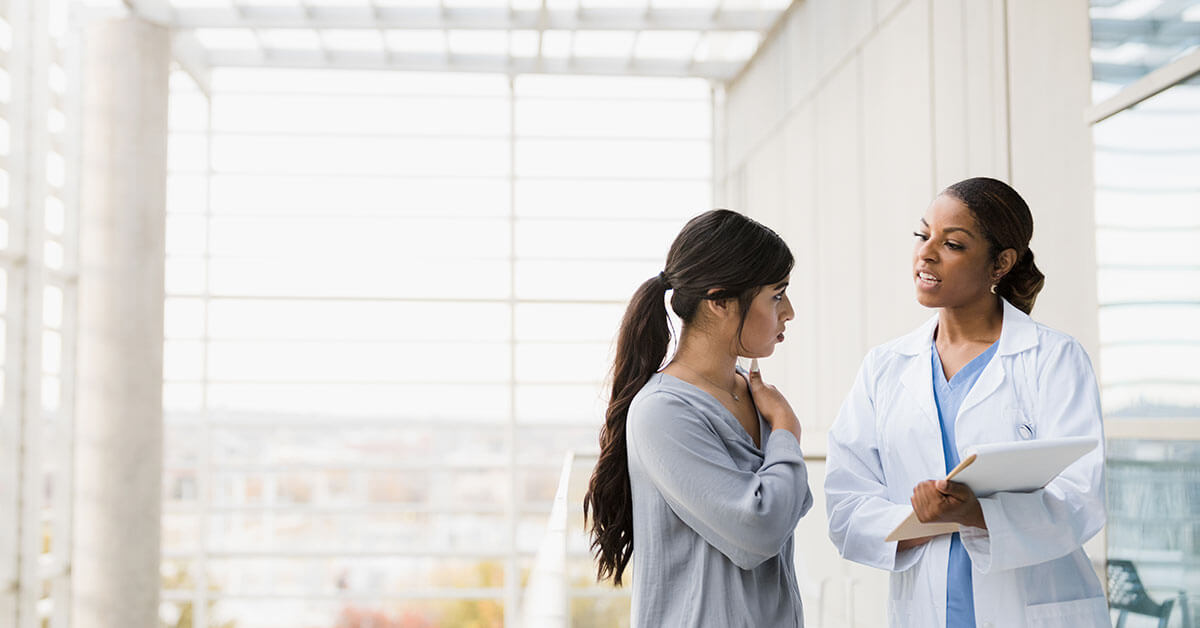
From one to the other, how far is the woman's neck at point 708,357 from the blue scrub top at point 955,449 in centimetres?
63

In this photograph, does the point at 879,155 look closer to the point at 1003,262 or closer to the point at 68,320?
the point at 1003,262

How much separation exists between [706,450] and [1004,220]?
1.02m

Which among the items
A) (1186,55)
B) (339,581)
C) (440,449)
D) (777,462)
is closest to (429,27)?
(440,449)

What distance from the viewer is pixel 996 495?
83.8 inches

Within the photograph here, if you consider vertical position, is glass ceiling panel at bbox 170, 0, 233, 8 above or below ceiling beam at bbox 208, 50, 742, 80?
above

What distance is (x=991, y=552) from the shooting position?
2.12m

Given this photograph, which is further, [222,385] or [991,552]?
[222,385]

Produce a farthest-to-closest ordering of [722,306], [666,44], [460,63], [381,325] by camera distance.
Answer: [381,325]
[460,63]
[666,44]
[722,306]

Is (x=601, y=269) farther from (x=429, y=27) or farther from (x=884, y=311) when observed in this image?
(x=884, y=311)

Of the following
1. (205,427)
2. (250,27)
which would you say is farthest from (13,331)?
(250,27)

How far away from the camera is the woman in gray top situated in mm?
1874

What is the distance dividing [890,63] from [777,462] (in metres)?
4.58

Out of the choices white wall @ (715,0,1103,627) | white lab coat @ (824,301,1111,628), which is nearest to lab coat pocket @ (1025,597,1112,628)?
white lab coat @ (824,301,1111,628)

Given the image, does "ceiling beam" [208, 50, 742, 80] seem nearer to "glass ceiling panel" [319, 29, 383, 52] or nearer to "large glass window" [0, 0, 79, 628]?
"glass ceiling panel" [319, 29, 383, 52]
